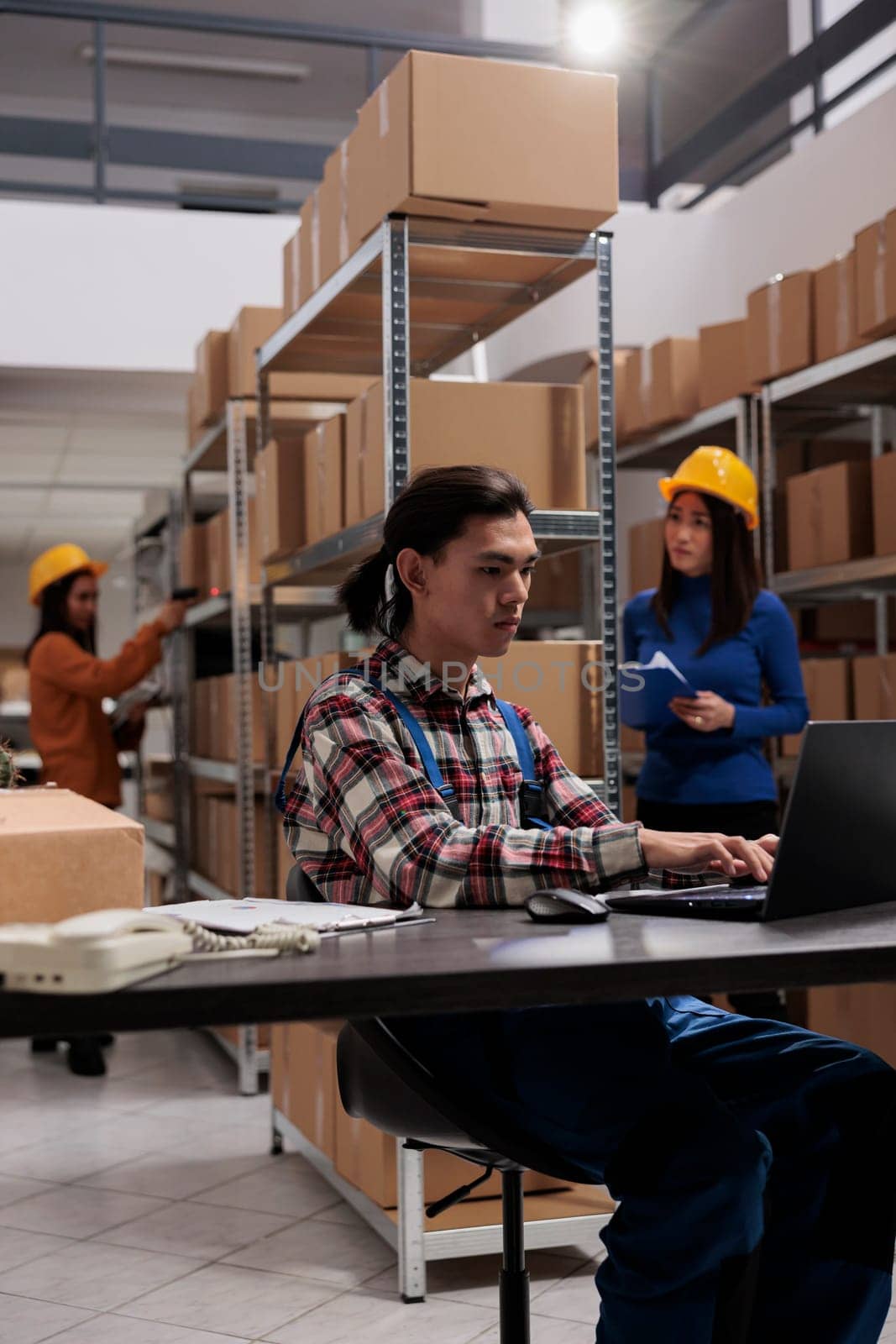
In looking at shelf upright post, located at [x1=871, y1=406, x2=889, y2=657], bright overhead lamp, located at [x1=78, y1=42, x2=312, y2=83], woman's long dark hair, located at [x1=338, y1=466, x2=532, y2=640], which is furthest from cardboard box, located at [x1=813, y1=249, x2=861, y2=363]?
bright overhead lamp, located at [x1=78, y1=42, x2=312, y2=83]

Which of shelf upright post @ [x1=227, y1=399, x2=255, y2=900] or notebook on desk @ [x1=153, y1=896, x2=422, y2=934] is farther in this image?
shelf upright post @ [x1=227, y1=399, x2=255, y2=900]

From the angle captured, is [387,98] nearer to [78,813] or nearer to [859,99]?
[78,813]

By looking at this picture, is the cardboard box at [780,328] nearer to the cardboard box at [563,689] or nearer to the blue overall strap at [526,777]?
the cardboard box at [563,689]

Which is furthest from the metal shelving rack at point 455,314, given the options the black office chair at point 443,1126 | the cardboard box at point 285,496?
the black office chair at point 443,1126

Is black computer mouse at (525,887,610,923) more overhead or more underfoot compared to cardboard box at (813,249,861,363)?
more underfoot

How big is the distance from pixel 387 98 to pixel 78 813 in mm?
1668

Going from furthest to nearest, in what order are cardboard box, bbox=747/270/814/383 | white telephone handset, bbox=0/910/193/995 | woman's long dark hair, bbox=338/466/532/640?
1. cardboard box, bbox=747/270/814/383
2. woman's long dark hair, bbox=338/466/532/640
3. white telephone handset, bbox=0/910/193/995

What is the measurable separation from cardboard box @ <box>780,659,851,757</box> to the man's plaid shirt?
1.93 meters

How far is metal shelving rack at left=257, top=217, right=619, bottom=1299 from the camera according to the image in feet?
8.34

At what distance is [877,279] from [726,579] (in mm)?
795

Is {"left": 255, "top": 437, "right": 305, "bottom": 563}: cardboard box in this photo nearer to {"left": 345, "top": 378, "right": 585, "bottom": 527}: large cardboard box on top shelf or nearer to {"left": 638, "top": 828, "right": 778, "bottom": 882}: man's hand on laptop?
{"left": 345, "top": 378, "right": 585, "bottom": 527}: large cardboard box on top shelf

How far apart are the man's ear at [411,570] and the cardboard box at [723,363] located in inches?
97.2

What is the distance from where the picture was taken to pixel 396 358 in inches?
101

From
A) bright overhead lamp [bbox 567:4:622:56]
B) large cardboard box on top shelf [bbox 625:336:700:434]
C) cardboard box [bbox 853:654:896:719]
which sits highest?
bright overhead lamp [bbox 567:4:622:56]
